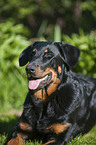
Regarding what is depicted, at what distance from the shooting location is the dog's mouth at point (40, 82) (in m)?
2.82

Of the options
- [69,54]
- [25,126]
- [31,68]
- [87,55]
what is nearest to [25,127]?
[25,126]

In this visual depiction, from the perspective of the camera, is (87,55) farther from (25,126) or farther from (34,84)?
(25,126)

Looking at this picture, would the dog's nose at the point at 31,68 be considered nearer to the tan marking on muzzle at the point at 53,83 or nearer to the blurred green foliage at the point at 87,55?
the tan marking on muzzle at the point at 53,83

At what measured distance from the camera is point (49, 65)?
287 cm

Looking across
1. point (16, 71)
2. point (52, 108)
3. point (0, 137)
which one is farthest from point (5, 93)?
point (52, 108)

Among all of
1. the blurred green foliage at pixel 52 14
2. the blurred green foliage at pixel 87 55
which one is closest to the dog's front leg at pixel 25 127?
the blurred green foliage at pixel 87 55

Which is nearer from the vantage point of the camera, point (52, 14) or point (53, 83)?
point (53, 83)

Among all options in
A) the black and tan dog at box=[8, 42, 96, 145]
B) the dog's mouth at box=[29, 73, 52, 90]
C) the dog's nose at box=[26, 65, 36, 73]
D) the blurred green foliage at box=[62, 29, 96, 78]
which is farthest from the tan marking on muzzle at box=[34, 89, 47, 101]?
the blurred green foliage at box=[62, 29, 96, 78]

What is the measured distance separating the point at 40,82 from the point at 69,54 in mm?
585

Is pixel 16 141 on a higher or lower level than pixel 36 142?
higher

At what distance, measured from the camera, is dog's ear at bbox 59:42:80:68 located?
2992 mm

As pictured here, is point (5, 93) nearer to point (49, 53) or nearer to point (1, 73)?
point (1, 73)

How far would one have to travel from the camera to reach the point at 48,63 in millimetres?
2859

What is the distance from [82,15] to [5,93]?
7.83 metres
